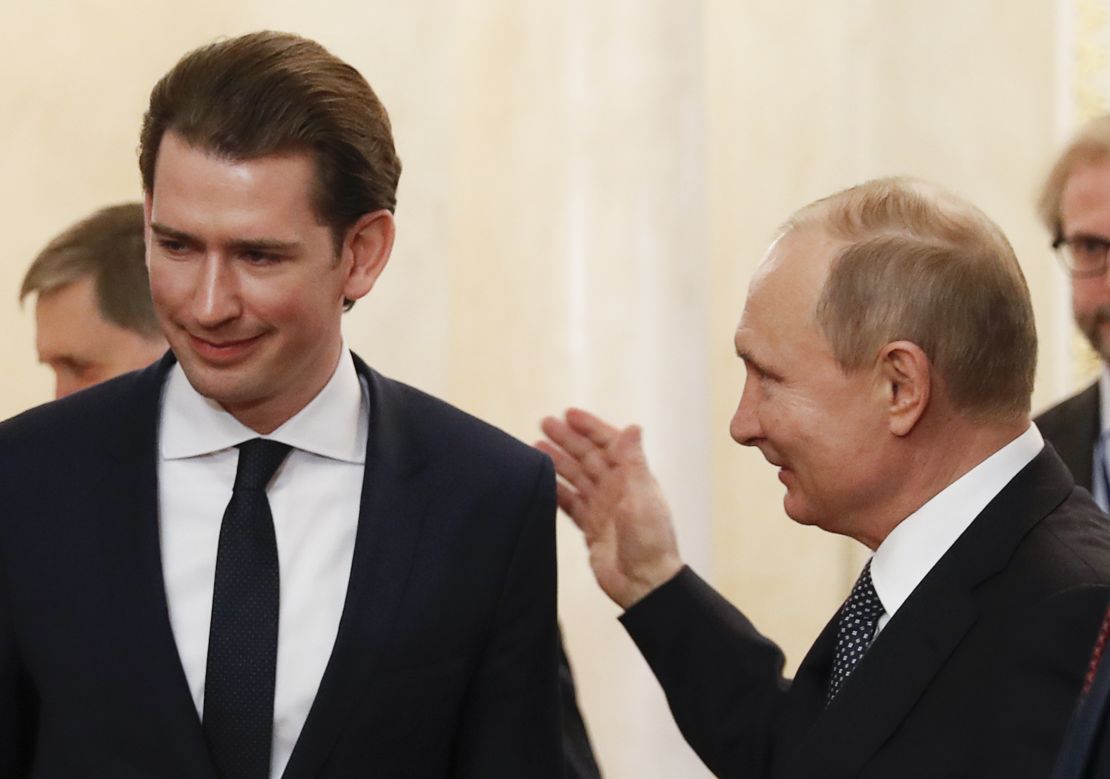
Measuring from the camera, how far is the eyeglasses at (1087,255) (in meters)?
3.85

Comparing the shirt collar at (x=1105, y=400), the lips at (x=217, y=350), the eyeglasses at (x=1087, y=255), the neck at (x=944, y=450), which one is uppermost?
the eyeglasses at (x=1087, y=255)

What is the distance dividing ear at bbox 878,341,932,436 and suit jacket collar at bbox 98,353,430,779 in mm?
667

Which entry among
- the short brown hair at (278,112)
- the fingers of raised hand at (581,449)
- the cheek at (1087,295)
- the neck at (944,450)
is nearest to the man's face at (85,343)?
the fingers of raised hand at (581,449)

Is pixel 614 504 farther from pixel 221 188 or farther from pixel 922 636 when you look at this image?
pixel 221 188

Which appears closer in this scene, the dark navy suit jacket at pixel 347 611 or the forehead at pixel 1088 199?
the dark navy suit jacket at pixel 347 611

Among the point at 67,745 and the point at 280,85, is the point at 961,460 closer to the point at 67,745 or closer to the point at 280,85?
the point at 280,85

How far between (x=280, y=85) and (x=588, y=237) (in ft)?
7.12

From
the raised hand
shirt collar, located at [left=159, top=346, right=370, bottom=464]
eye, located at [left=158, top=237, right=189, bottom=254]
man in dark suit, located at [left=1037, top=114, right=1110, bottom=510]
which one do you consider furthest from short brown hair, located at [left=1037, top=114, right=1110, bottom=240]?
eye, located at [left=158, top=237, right=189, bottom=254]

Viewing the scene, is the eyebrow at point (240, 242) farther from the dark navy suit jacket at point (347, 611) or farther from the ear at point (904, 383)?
the ear at point (904, 383)

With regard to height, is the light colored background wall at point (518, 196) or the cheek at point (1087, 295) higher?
the light colored background wall at point (518, 196)

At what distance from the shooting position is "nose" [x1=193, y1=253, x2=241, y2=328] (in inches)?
91.5

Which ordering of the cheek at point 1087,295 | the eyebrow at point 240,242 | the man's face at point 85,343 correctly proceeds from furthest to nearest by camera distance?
1. the cheek at point 1087,295
2. the man's face at point 85,343
3. the eyebrow at point 240,242

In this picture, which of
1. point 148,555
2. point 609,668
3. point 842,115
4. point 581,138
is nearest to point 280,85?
point 148,555

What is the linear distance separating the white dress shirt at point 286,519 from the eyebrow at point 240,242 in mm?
237
